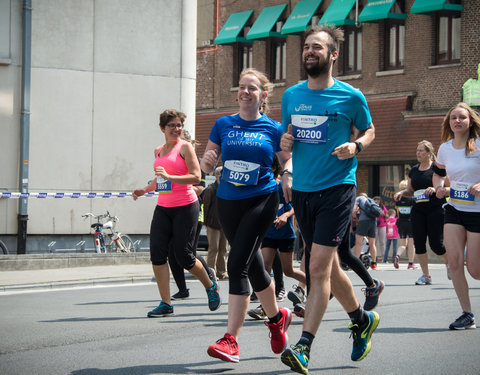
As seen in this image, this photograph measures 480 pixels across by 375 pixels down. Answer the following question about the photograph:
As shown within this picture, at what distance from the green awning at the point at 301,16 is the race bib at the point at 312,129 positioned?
26423 millimetres

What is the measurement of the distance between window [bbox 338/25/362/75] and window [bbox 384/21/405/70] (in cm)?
116

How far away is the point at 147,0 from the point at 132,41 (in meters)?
0.94

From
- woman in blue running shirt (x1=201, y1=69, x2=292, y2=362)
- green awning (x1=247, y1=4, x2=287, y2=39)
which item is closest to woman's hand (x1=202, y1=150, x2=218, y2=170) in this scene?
woman in blue running shirt (x1=201, y1=69, x2=292, y2=362)

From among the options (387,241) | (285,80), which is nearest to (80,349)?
(387,241)

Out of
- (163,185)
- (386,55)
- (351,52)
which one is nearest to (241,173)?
(163,185)

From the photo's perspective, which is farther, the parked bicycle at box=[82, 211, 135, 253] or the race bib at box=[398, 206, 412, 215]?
the race bib at box=[398, 206, 412, 215]

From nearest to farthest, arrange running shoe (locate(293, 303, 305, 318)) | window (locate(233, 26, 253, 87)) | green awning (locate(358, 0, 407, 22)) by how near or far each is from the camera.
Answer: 1. running shoe (locate(293, 303, 305, 318))
2. green awning (locate(358, 0, 407, 22))
3. window (locate(233, 26, 253, 87))

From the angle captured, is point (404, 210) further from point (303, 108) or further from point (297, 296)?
point (303, 108)

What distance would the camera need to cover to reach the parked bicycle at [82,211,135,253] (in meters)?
17.6

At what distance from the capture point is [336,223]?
220 inches

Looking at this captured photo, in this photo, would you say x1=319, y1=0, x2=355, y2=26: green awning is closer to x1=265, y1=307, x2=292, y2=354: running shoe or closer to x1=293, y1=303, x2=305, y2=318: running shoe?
x1=293, y1=303, x2=305, y2=318: running shoe

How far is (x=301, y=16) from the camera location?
32031 millimetres

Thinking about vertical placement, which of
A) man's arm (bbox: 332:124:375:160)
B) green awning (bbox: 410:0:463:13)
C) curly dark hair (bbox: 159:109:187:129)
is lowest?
man's arm (bbox: 332:124:375:160)

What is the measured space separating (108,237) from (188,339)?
11206mm
